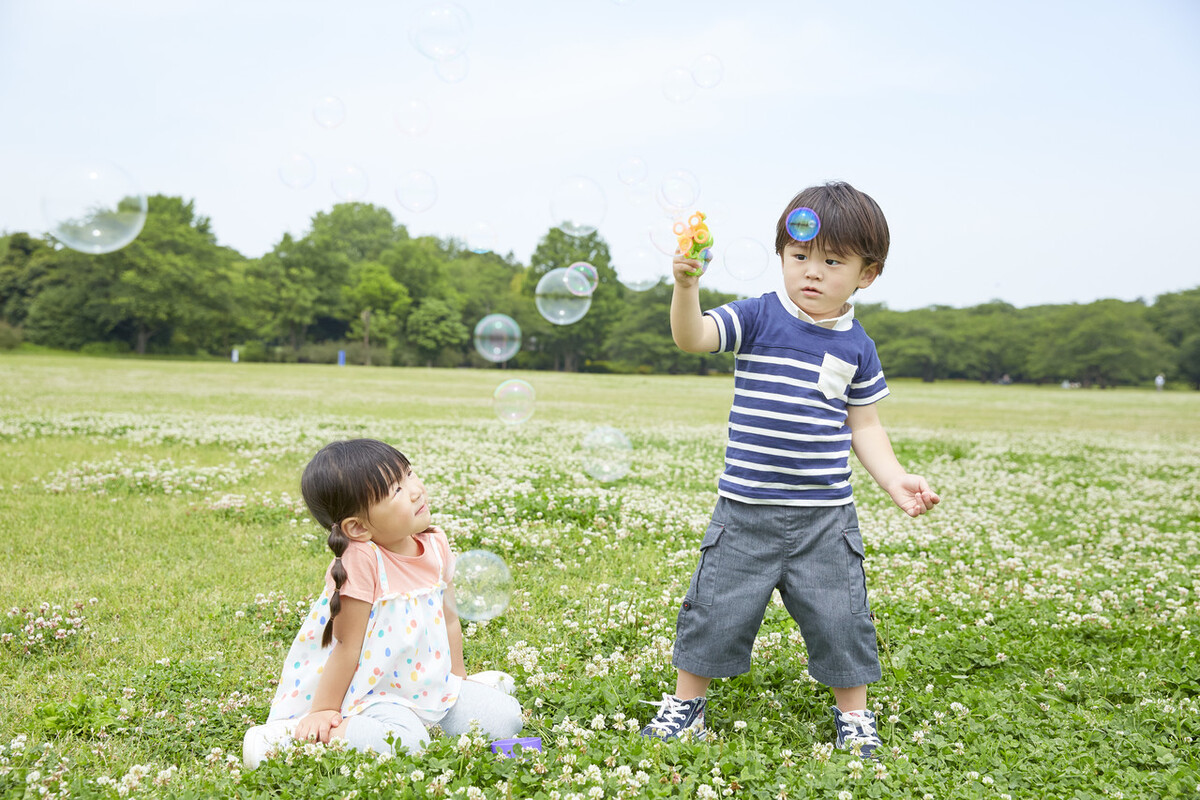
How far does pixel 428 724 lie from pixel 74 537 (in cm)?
508

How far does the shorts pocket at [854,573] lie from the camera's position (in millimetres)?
3932

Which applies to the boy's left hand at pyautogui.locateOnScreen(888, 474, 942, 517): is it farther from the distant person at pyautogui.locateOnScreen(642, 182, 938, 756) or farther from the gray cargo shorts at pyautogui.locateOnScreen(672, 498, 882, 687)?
the gray cargo shorts at pyautogui.locateOnScreen(672, 498, 882, 687)

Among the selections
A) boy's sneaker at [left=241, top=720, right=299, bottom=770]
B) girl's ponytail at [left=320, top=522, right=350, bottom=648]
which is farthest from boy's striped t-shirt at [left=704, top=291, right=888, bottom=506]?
boy's sneaker at [left=241, top=720, right=299, bottom=770]

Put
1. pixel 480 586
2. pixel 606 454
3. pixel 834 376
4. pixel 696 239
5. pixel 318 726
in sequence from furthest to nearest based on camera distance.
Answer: pixel 606 454 → pixel 480 586 → pixel 834 376 → pixel 318 726 → pixel 696 239

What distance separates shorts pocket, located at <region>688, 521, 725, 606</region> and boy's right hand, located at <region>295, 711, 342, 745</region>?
1771 mm

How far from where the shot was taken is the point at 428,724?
154 inches

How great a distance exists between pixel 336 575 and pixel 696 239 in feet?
7.28

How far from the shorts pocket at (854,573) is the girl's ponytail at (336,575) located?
2385mm

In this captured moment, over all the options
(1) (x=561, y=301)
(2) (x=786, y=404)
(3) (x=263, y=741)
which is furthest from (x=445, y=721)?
(1) (x=561, y=301)

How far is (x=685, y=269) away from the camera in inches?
139

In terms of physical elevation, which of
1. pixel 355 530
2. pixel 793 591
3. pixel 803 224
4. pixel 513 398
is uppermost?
pixel 803 224

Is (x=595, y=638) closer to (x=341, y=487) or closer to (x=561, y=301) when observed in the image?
(x=341, y=487)

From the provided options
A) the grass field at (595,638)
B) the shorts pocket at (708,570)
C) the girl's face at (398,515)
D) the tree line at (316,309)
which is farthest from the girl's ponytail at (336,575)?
the tree line at (316,309)

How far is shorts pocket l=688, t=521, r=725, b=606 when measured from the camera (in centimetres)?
398
